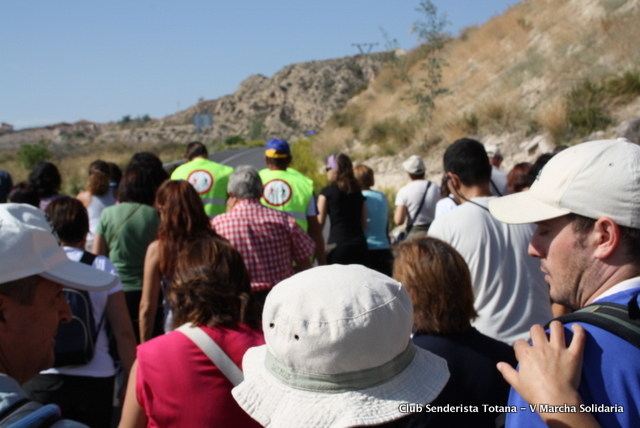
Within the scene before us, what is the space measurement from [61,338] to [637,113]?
478 inches

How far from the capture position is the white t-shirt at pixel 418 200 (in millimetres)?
5891

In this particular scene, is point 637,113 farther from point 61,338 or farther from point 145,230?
point 61,338

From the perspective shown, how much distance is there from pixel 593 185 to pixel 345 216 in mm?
4088

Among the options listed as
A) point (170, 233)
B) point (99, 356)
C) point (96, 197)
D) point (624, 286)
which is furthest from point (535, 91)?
point (624, 286)

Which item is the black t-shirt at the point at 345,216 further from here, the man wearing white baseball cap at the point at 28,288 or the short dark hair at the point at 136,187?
the man wearing white baseball cap at the point at 28,288

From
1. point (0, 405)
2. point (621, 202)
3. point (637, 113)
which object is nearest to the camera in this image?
point (0, 405)

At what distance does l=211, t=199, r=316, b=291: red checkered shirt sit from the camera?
157 inches

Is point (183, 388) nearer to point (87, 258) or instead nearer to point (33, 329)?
point (33, 329)

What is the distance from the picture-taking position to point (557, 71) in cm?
1636

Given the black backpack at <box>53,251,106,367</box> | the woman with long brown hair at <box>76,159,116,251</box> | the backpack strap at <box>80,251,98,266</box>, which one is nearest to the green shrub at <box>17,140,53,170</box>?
the woman with long brown hair at <box>76,159,116,251</box>

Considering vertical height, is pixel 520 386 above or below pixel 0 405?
below

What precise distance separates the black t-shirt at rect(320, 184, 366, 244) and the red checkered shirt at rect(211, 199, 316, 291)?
1.48 metres

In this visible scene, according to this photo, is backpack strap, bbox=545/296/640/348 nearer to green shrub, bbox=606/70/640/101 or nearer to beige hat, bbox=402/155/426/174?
beige hat, bbox=402/155/426/174

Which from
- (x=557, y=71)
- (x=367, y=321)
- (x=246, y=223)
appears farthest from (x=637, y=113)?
(x=367, y=321)
